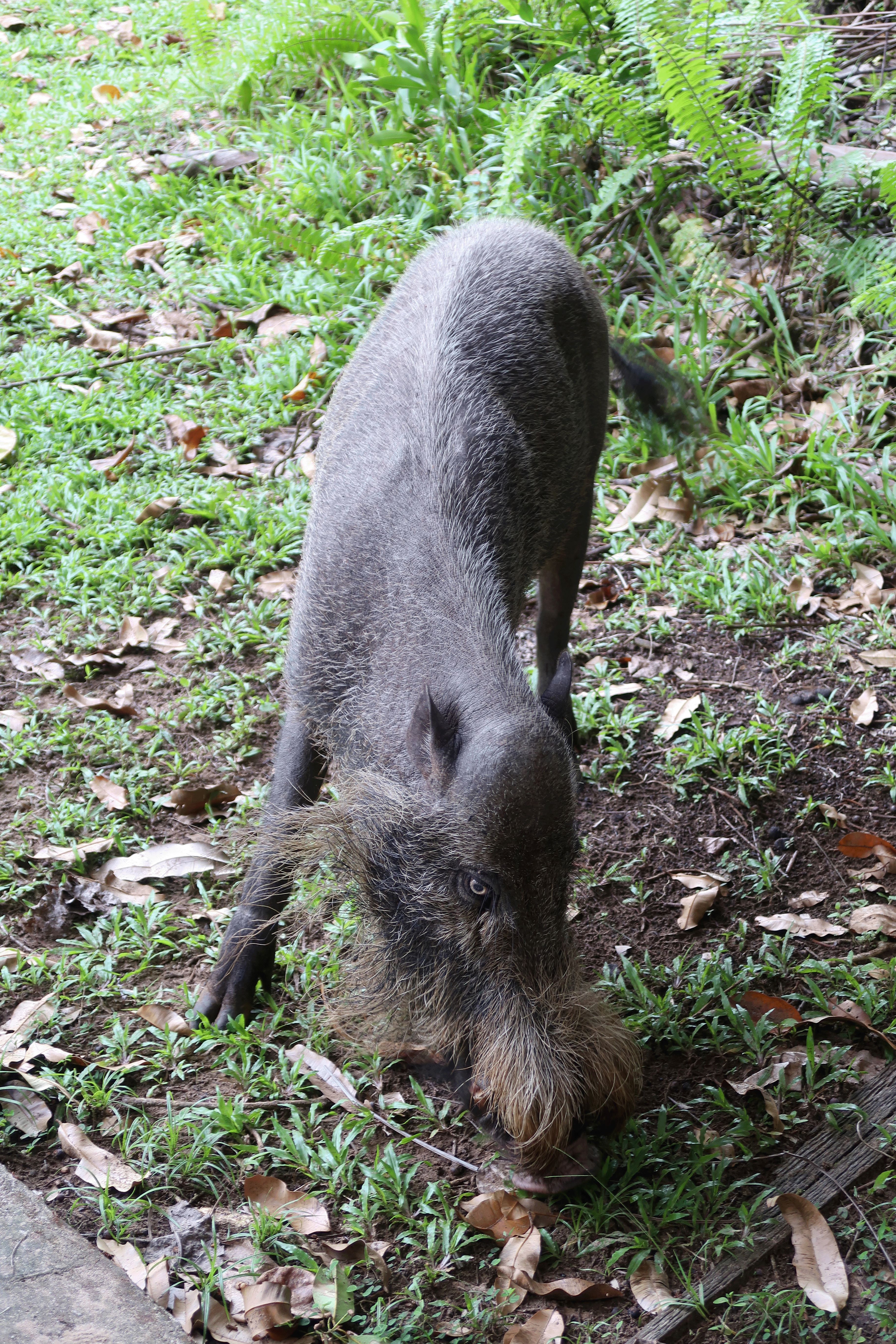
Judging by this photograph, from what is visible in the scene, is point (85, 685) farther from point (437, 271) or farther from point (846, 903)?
point (846, 903)

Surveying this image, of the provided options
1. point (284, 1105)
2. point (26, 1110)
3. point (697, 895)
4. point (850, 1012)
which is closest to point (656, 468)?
point (697, 895)

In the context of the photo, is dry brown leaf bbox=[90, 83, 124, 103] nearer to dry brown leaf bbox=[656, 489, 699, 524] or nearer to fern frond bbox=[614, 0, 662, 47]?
fern frond bbox=[614, 0, 662, 47]

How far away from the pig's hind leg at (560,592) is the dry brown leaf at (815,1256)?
195cm

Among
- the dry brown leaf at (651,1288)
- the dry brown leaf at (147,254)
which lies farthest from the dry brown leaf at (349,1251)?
the dry brown leaf at (147,254)

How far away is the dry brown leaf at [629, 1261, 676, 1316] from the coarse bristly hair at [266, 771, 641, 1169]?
1.04 feet

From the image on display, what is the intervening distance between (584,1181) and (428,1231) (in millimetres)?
399

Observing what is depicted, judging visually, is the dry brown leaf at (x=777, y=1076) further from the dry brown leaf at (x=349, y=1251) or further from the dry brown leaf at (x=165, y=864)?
the dry brown leaf at (x=165, y=864)

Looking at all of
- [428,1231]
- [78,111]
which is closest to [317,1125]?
[428,1231]

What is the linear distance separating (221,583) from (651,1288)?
3291 mm

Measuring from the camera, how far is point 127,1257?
262 cm

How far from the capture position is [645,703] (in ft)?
14.9

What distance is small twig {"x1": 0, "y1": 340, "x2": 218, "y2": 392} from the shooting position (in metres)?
6.06

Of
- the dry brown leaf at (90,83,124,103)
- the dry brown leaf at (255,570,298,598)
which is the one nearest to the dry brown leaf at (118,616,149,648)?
the dry brown leaf at (255,570,298,598)

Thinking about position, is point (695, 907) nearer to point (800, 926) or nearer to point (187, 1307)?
point (800, 926)
